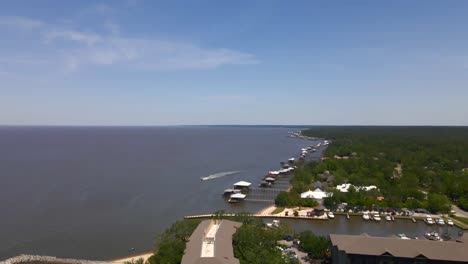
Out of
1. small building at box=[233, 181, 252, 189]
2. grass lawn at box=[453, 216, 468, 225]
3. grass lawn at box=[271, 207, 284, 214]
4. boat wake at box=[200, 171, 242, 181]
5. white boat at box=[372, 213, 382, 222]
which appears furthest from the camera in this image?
boat wake at box=[200, 171, 242, 181]

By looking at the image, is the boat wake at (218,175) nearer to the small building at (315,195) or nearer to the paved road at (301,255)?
the small building at (315,195)

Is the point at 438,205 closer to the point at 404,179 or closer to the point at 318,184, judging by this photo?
the point at 404,179

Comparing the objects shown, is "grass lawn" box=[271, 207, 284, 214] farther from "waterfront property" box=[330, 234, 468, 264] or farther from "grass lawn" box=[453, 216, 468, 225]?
"grass lawn" box=[453, 216, 468, 225]

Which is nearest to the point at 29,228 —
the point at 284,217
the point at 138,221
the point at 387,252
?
the point at 138,221

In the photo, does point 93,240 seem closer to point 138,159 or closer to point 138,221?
point 138,221

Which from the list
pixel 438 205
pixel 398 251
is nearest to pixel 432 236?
pixel 438 205

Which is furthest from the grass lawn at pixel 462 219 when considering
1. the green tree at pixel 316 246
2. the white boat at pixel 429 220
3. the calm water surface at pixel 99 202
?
the calm water surface at pixel 99 202

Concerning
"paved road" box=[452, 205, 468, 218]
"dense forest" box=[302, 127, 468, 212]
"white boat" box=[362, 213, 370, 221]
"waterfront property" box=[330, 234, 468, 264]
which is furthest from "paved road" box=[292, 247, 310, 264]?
"paved road" box=[452, 205, 468, 218]
